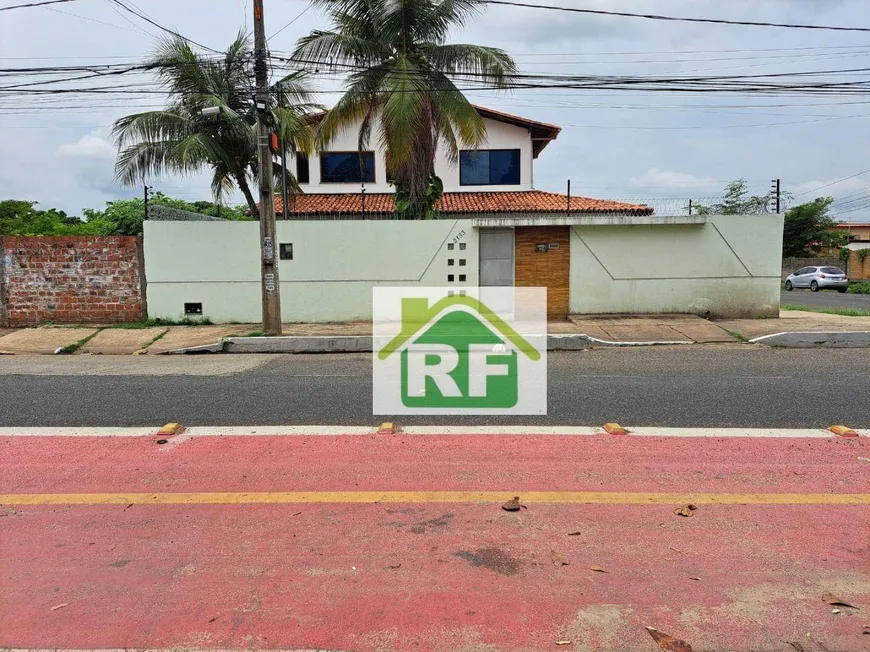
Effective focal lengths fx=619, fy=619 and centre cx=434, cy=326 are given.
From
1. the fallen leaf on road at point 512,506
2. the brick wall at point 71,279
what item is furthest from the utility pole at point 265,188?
the fallen leaf on road at point 512,506

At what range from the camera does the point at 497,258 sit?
1445 centimetres

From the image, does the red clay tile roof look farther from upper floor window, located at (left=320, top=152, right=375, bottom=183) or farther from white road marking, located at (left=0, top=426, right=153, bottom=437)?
white road marking, located at (left=0, top=426, right=153, bottom=437)

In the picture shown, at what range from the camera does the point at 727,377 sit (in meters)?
8.12

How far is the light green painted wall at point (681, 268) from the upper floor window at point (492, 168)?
10942 millimetres

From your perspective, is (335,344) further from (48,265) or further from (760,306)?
(760,306)

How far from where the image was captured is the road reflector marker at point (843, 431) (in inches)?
209

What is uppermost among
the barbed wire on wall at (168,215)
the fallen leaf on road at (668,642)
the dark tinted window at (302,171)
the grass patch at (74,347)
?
the dark tinted window at (302,171)

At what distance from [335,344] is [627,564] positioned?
346 inches

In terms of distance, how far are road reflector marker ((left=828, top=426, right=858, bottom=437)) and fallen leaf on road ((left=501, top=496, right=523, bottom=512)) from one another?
128 inches

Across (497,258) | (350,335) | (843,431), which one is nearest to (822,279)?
(497,258)

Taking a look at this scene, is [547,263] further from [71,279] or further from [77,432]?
[77,432]

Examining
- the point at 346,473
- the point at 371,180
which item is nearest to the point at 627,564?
the point at 346,473

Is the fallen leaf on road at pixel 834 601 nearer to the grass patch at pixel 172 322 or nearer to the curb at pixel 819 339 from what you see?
the curb at pixel 819 339

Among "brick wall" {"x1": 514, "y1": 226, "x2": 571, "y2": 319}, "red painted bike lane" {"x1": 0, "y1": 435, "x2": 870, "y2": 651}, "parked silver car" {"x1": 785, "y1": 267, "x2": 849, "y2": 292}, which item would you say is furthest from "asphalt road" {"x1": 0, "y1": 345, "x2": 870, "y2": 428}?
"parked silver car" {"x1": 785, "y1": 267, "x2": 849, "y2": 292}
